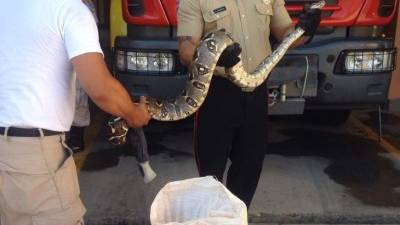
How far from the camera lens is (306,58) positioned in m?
4.83

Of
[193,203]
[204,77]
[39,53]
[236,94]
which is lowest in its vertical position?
[193,203]

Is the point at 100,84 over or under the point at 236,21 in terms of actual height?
under

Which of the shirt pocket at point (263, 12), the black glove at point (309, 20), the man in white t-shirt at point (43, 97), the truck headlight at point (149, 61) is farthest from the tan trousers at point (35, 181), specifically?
the truck headlight at point (149, 61)

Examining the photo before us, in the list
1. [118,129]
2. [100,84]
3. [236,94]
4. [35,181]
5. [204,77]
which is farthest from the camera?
[236,94]

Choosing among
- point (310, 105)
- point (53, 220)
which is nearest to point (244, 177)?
point (53, 220)

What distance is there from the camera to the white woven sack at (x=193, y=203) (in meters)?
2.59

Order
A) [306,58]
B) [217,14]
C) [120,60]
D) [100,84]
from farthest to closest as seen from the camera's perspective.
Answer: [120,60]
[306,58]
[217,14]
[100,84]

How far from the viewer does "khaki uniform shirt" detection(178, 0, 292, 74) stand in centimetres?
340

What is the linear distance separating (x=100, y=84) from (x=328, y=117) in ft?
15.4

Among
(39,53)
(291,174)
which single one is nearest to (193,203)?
(39,53)

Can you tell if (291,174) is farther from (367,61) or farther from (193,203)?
(193,203)

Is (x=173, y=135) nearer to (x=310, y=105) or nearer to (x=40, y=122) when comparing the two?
(x=310, y=105)

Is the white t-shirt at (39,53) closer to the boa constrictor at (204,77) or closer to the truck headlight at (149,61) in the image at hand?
the boa constrictor at (204,77)

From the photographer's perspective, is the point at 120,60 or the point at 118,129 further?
the point at 120,60
